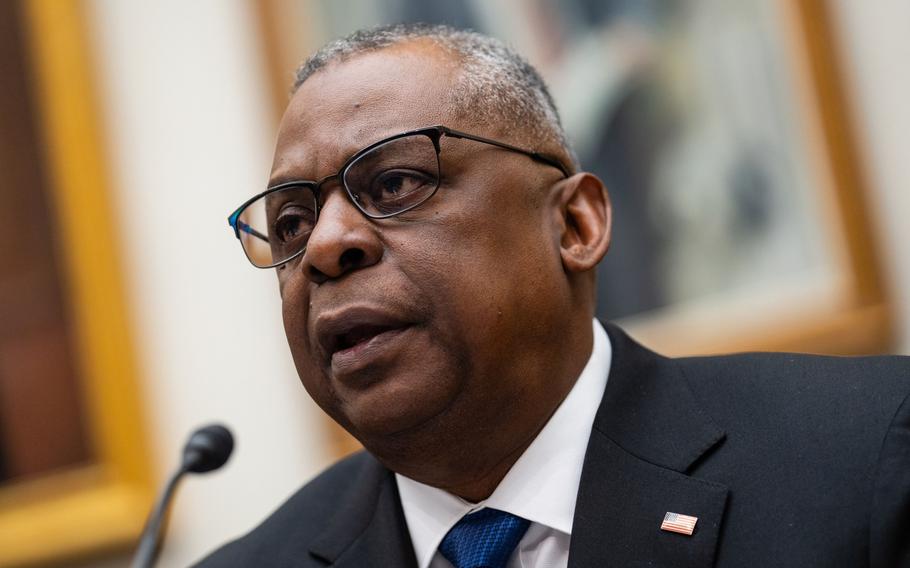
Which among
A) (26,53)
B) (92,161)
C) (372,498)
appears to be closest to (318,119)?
(372,498)

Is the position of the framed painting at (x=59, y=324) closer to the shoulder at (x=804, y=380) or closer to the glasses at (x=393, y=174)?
the glasses at (x=393, y=174)

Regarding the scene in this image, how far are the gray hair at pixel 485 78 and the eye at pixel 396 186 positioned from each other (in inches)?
6.3

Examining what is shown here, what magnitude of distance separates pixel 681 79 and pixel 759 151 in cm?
36

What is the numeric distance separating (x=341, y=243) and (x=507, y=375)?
359mm

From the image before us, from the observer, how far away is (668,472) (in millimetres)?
1690

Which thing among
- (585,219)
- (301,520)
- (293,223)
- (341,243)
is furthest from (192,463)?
(585,219)

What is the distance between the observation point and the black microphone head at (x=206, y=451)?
2.00m

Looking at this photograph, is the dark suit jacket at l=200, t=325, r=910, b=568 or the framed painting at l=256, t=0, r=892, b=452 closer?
the dark suit jacket at l=200, t=325, r=910, b=568

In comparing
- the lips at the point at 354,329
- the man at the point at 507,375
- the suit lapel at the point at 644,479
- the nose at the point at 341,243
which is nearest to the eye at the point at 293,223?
the man at the point at 507,375

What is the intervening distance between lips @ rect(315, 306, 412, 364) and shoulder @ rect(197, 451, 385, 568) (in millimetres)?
465

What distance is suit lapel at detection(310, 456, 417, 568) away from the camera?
190cm

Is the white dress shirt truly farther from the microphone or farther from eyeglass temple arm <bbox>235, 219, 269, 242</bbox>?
eyeglass temple arm <bbox>235, 219, 269, 242</bbox>

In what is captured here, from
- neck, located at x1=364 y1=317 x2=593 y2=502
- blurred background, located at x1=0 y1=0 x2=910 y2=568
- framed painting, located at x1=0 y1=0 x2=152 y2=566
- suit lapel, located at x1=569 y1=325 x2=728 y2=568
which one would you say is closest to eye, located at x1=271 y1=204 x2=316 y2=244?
neck, located at x1=364 y1=317 x2=593 y2=502

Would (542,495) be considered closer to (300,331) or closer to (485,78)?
(300,331)
